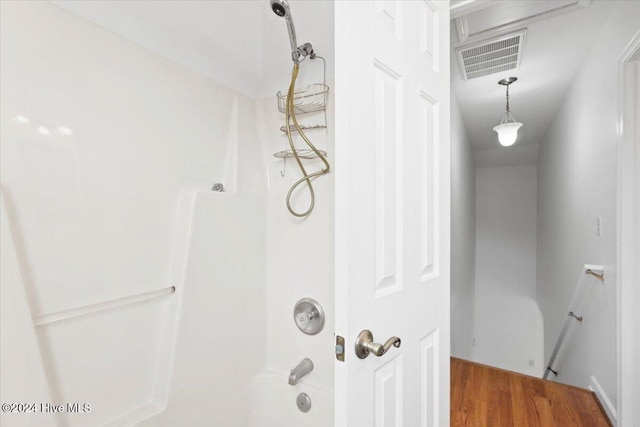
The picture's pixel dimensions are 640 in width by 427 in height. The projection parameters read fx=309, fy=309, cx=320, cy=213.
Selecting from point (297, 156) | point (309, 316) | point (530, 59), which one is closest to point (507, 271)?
point (530, 59)

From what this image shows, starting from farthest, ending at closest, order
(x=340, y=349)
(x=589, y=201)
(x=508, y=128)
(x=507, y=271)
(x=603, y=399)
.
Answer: (x=507, y=271)
(x=508, y=128)
(x=589, y=201)
(x=603, y=399)
(x=340, y=349)

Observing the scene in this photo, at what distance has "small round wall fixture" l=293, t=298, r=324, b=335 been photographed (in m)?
1.55

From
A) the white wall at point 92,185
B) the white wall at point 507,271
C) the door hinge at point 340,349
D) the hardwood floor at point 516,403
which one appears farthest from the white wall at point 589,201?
the white wall at point 92,185

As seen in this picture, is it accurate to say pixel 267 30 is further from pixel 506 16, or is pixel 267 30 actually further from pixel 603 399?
pixel 603 399

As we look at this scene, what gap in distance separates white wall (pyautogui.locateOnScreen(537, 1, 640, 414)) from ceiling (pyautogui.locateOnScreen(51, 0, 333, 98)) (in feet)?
5.81

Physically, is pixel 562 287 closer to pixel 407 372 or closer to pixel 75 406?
pixel 407 372

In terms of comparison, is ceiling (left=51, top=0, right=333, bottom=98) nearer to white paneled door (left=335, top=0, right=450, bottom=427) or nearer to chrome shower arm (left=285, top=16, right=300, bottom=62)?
chrome shower arm (left=285, top=16, right=300, bottom=62)

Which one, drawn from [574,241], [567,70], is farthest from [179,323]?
[567,70]

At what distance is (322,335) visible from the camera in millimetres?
1551

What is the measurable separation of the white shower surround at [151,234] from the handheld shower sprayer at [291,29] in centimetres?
36

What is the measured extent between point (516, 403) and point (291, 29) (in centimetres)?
250

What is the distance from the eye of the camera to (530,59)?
254 cm

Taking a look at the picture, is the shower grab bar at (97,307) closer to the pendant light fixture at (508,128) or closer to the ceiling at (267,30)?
the ceiling at (267,30)

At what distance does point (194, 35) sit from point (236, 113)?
0.39 meters
